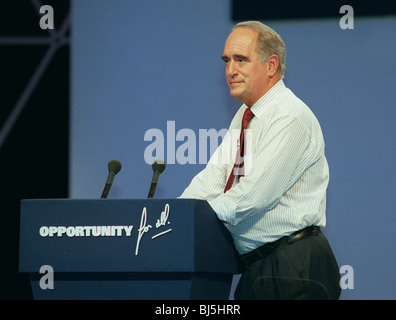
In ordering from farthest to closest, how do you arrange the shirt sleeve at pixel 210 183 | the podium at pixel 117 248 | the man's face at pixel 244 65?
the shirt sleeve at pixel 210 183, the man's face at pixel 244 65, the podium at pixel 117 248

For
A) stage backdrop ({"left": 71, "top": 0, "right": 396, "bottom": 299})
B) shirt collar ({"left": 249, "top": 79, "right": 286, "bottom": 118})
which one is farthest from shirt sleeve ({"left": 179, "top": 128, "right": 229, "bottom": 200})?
stage backdrop ({"left": 71, "top": 0, "right": 396, "bottom": 299})

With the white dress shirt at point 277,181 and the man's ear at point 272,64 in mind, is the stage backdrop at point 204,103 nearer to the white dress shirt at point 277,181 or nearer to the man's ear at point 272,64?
the man's ear at point 272,64

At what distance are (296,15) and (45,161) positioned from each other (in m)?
1.70

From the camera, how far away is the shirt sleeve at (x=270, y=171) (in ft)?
8.57

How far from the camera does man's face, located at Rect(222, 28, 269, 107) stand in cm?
307

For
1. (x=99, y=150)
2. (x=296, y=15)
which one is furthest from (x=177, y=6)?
(x=99, y=150)

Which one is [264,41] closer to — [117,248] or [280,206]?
[280,206]

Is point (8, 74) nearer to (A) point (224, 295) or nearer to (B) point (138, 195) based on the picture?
(B) point (138, 195)

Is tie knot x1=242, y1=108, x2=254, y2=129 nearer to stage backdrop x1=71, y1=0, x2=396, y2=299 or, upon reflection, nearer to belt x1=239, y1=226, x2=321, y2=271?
belt x1=239, y1=226, x2=321, y2=271

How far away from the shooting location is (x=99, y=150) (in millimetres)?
4219

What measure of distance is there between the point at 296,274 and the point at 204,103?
1638mm

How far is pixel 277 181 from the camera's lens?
106 inches

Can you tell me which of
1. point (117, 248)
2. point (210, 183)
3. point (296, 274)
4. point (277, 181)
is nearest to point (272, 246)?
point (296, 274)

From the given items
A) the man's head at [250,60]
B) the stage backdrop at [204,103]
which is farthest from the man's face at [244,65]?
the stage backdrop at [204,103]
